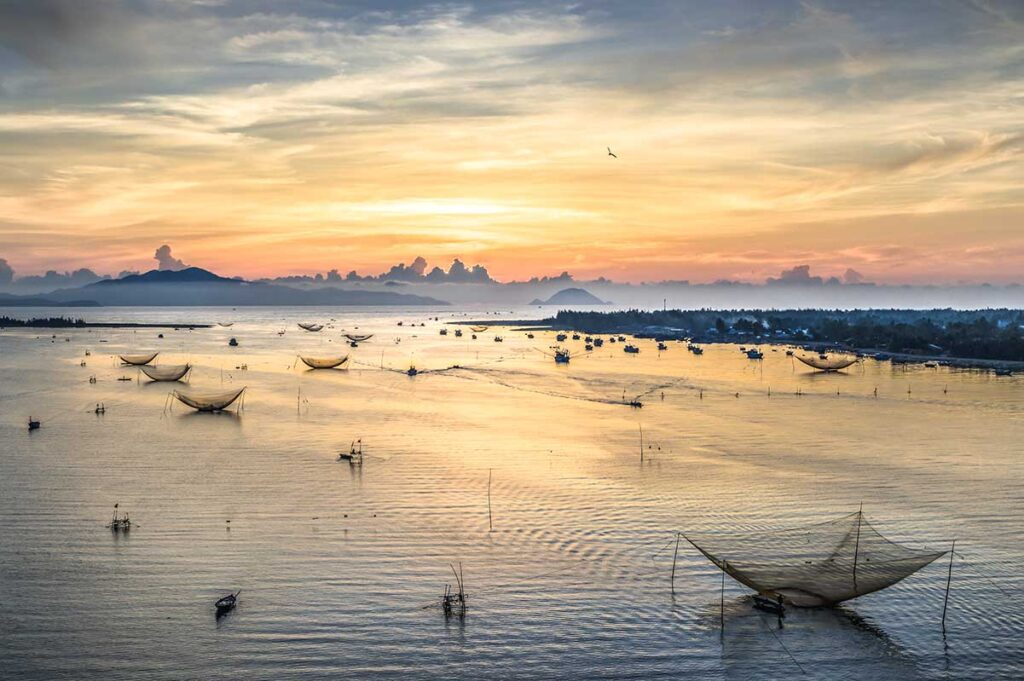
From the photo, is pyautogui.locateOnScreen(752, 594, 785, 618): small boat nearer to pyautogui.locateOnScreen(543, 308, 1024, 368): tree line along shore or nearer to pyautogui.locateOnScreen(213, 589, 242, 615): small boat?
pyautogui.locateOnScreen(213, 589, 242, 615): small boat

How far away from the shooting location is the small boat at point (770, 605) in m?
13.3

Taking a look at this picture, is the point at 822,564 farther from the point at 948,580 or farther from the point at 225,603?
the point at 225,603

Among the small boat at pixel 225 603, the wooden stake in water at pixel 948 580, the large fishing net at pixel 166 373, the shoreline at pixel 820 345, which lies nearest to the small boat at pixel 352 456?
the small boat at pixel 225 603

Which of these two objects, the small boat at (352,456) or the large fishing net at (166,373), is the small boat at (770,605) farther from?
the large fishing net at (166,373)

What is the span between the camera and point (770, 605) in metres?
13.5

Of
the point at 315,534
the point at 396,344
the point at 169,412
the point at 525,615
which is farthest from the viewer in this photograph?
the point at 396,344

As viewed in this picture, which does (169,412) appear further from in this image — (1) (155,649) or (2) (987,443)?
(2) (987,443)

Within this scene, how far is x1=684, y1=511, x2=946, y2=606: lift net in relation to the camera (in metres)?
13.5

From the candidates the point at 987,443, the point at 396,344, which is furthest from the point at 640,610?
the point at 396,344

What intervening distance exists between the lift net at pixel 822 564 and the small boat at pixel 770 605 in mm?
141

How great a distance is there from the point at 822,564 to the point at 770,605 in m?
1.57

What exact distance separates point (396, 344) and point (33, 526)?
74.6 meters

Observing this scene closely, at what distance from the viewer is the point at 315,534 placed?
17172 millimetres

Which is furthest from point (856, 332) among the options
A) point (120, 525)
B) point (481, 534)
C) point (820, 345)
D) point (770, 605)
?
point (120, 525)
